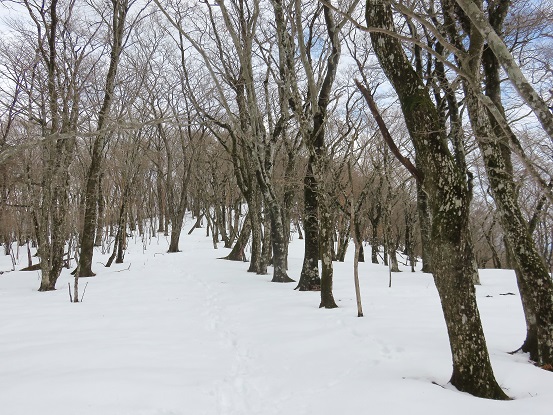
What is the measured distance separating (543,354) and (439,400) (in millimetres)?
1843

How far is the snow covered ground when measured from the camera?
11.5ft

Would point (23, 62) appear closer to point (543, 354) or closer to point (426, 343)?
point (426, 343)

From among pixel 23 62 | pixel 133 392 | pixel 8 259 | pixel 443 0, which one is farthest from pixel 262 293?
pixel 8 259

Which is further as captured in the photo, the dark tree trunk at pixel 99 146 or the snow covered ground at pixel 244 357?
the dark tree trunk at pixel 99 146

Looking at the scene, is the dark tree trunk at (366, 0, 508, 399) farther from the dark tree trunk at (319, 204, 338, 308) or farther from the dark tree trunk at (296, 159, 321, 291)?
the dark tree trunk at (296, 159, 321, 291)

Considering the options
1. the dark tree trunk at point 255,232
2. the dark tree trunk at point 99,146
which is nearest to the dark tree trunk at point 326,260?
the dark tree trunk at point 255,232

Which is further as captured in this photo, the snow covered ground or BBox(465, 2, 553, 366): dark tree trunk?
BBox(465, 2, 553, 366): dark tree trunk

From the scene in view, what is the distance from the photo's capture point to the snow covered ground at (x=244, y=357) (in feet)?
Result: 11.5

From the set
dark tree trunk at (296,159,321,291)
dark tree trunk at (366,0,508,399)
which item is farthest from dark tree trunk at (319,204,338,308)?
dark tree trunk at (366,0,508,399)

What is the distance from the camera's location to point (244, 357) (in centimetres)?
523

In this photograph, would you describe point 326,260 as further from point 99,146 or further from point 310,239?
point 99,146

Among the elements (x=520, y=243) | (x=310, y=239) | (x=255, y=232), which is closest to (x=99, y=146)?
(x=255, y=232)

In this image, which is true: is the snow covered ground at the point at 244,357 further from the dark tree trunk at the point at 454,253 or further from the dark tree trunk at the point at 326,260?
the dark tree trunk at the point at 326,260

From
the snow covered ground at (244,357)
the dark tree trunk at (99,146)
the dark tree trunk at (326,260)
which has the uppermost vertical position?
the dark tree trunk at (99,146)
